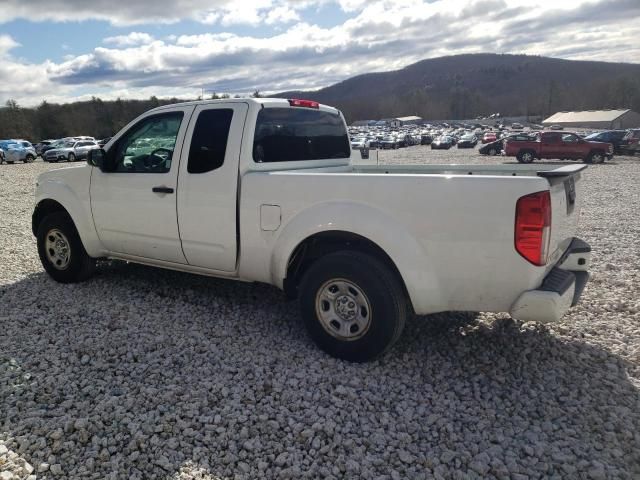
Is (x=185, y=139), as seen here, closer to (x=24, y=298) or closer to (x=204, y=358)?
(x=204, y=358)

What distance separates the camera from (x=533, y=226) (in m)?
3.13

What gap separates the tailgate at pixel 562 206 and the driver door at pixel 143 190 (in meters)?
3.14

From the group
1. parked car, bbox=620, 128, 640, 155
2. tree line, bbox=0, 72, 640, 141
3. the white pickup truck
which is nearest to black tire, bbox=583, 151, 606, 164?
parked car, bbox=620, 128, 640, 155

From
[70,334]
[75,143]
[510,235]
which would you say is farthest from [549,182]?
[75,143]

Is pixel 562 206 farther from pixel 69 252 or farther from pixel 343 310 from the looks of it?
pixel 69 252

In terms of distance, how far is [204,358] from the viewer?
3996 millimetres

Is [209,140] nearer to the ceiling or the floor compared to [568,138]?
nearer to the ceiling

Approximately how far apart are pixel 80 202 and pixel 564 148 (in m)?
26.4

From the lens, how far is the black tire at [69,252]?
5.62m

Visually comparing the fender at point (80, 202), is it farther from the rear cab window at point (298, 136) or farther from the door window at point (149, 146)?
the rear cab window at point (298, 136)

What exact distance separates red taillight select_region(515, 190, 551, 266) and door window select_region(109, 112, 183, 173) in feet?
10.2

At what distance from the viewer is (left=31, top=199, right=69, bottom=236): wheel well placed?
18.9ft

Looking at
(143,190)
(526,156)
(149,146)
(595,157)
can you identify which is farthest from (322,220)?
(595,157)

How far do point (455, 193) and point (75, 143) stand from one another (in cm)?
3826
